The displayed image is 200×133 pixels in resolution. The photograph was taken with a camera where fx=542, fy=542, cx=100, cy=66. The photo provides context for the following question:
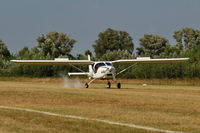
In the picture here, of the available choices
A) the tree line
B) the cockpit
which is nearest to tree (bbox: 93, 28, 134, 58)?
the tree line

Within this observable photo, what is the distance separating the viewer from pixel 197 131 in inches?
466

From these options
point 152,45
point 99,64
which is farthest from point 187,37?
point 99,64

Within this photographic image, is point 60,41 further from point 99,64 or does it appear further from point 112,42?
point 99,64

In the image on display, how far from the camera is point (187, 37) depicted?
13525 centimetres

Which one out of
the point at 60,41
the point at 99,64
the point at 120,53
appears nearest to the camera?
Answer: the point at 99,64

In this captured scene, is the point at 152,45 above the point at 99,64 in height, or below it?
above

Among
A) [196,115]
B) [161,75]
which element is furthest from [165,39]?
[196,115]

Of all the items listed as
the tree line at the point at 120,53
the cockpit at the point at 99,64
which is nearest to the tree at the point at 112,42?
the tree line at the point at 120,53

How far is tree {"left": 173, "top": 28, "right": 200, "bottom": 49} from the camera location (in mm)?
130625

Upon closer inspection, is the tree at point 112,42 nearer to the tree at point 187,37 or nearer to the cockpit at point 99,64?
the tree at point 187,37

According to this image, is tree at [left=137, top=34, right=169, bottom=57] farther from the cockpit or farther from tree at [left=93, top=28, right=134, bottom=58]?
the cockpit

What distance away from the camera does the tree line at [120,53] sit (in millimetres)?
68094

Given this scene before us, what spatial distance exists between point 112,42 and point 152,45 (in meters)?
12.8

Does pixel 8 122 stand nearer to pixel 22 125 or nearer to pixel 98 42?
pixel 22 125
